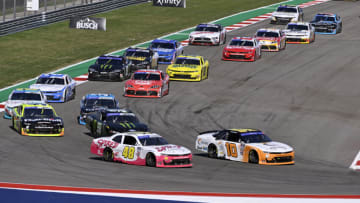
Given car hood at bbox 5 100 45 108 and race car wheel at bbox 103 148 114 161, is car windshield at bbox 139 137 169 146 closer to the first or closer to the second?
race car wheel at bbox 103 148 114 161

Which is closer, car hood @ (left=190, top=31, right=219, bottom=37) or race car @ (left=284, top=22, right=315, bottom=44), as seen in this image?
car hood @ (left=190, top=31, right=219, bottom=37)

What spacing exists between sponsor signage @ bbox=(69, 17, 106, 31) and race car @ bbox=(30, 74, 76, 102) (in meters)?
16.3

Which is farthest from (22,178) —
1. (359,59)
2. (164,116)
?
(359,59)

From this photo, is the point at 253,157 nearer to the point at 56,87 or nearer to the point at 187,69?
the point at 56,87

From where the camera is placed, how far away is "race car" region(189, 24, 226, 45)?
48.7m

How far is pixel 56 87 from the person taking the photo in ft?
116

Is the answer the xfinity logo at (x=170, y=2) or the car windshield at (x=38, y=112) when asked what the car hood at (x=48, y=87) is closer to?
the car windshield at (x=38, y=112)

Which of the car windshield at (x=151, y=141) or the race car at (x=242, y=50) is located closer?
the car windshield at (x=151, y=141)

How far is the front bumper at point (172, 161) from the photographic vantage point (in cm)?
2283

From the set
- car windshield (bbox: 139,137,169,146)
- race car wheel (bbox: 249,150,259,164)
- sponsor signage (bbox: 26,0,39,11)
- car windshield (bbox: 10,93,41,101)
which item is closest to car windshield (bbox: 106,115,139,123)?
car windshield (bbox: 139,137,169,146)

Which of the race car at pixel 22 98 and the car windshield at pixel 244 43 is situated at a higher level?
the car windshield at pixel 244 43

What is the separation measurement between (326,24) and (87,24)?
16507 millimetres

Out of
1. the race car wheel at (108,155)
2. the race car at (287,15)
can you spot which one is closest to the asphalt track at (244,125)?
the race car wheel at (108,155)

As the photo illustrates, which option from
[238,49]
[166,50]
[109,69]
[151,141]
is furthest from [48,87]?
[238,49]
